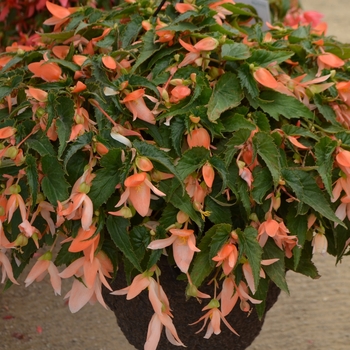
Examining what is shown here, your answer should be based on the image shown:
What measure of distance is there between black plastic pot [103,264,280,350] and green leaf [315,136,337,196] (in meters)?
0.30

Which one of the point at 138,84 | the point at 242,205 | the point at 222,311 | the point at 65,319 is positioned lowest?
the point at 65,319

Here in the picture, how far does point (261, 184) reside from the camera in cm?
78

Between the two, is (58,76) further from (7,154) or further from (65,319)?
(65,319)

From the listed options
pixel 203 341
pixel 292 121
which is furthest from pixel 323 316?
pixel 292 121

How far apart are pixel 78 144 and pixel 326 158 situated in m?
0.34

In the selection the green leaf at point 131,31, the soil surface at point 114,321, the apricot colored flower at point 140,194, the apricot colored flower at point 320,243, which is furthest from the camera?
the soil surface at point 114,321

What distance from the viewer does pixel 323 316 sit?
5.41 ft

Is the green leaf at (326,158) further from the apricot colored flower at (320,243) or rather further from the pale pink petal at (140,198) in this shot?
the pale pink petal at (140,198)

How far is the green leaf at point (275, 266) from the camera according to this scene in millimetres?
791

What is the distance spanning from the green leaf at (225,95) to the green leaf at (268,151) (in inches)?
2.6

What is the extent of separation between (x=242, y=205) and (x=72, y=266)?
25 centimetres

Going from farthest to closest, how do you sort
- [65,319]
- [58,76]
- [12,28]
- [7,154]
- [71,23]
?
1. [12,28]
2. [65,319]
3. [71,23]
4. [58,76]
5. [7,154]

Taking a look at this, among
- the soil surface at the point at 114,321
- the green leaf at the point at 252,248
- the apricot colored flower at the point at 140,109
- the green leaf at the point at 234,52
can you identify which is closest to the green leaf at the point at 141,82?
the apricot colored flower at the point at 140,109

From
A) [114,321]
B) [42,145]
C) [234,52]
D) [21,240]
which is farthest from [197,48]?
[114,321]
